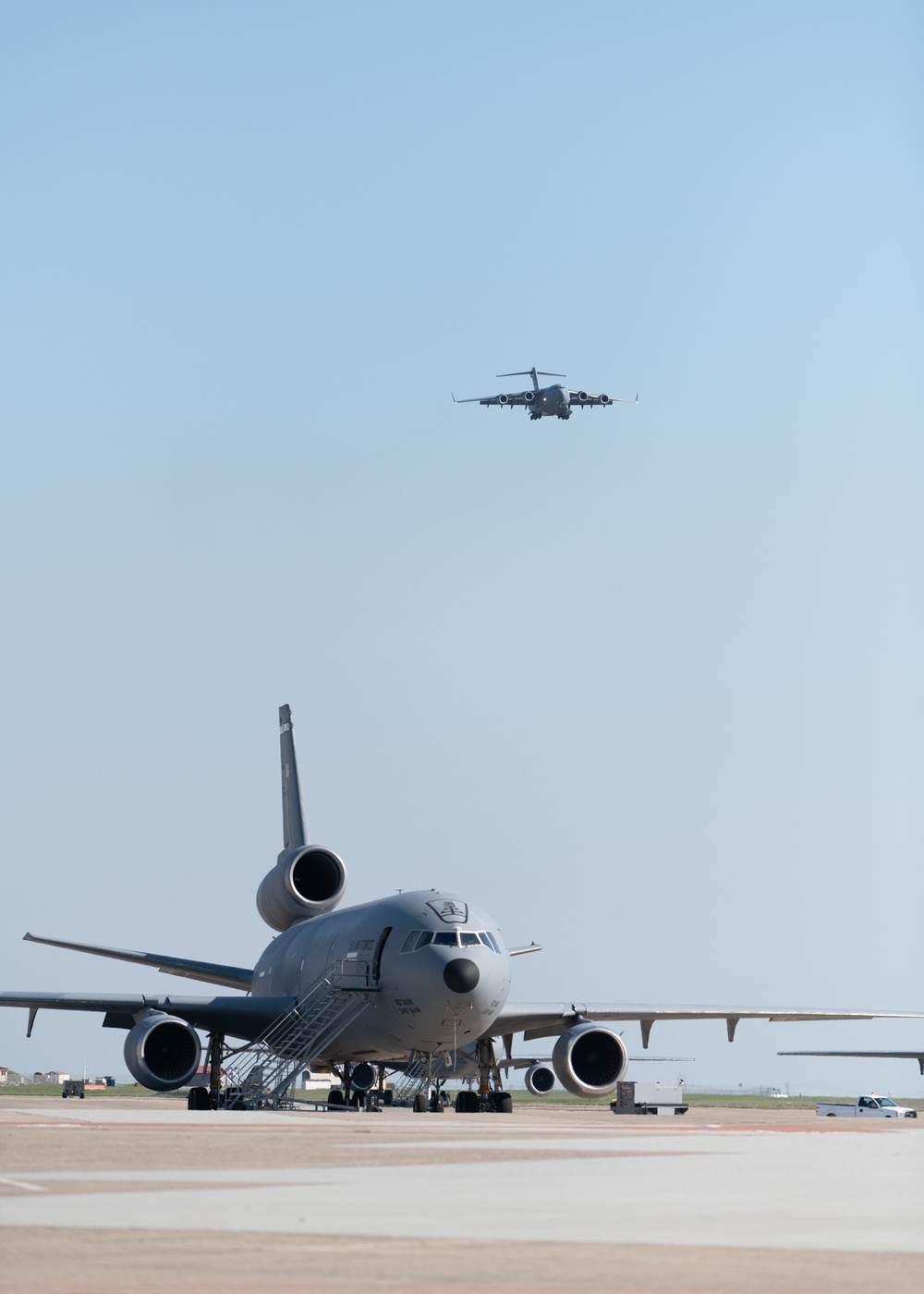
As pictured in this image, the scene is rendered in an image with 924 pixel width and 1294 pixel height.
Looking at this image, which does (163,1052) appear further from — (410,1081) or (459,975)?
(459,975)

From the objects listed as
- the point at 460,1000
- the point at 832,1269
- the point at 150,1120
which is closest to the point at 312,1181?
the point at 832,1269

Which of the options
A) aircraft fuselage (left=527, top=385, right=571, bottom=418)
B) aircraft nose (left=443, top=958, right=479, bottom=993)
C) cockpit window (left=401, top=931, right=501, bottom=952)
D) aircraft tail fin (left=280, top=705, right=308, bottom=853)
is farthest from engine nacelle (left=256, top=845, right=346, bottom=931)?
aircraft fuselage (left=527, top=385, right=571, bottom=418)

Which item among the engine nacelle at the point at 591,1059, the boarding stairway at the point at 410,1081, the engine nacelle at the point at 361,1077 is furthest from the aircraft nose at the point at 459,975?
the engine nacelle at the point at 361,1077

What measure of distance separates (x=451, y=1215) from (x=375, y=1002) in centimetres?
2700

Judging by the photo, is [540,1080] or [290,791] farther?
[540,1080]

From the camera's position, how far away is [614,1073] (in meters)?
40.3

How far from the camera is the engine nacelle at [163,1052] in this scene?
39.0 m

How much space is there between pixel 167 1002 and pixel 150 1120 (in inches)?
621

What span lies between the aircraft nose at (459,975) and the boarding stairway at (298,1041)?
301 cm

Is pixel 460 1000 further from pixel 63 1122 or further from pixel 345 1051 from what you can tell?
pixel 63 1122

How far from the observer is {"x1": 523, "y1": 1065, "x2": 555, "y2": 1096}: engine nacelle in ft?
248

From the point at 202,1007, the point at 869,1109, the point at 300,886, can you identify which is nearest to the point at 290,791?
the point at 300,886

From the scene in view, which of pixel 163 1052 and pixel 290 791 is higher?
pixel 290 791

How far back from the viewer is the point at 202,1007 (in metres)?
42.8
